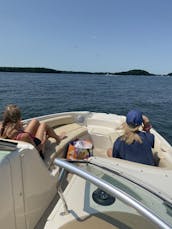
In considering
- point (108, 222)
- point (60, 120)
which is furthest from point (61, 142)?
point (108, 222)

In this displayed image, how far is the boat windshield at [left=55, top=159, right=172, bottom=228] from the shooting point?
3.69 feet

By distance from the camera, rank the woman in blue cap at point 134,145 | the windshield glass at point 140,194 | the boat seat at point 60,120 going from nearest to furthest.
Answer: the windshield glass at point 140,194
the woman in blue cap at point 134,145
the boat seat at point 60,120

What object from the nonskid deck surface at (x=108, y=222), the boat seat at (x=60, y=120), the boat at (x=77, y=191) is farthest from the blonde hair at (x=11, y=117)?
the boat seat at (x=60, y=120)

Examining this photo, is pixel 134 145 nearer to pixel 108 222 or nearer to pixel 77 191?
pixel 77 191

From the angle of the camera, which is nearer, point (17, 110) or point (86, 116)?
point (17, 110)

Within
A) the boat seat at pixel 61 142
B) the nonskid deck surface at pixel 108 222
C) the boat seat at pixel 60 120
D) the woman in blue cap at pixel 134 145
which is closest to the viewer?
the nonskid deck surface at pixel 108 222

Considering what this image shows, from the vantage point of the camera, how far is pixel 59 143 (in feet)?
12.1

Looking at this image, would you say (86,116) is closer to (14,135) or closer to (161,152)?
(161,152)

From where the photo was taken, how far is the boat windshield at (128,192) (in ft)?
3.69

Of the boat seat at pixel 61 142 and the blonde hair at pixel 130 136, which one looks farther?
the boat seat at pixel 61 142

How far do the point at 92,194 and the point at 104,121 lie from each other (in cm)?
326

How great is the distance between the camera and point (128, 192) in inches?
55.7

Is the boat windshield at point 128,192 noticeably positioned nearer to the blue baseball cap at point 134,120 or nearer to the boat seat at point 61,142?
the blue baseball cap at point 134,120

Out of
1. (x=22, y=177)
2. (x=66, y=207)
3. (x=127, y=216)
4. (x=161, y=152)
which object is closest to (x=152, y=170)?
(x=127, y=216)
